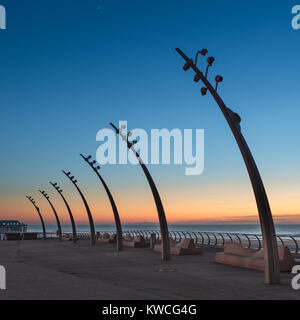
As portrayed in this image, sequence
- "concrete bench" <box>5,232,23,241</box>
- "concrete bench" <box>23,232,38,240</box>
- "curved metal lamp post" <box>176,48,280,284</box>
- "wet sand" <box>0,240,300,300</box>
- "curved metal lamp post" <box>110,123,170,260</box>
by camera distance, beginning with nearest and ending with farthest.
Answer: "wet sand" <box>0,240,300,300</box>
"curved metal lamp post" <box>176,48,280,284</box>
"curved metal lamp post" <box>110,123,170,260</box>
"concrete bench" <box>5,232,23,241</box>
"concrete bench" <box>23,232,38,240</box>

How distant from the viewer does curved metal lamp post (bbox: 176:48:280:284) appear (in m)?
11.2

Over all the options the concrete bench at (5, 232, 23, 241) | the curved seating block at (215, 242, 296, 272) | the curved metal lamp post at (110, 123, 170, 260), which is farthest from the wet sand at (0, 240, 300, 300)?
the concrete bench at (5, 232, 23, 241)

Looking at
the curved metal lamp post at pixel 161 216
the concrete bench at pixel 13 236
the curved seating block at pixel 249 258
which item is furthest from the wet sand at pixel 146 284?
the concrete bench at pixel 13 236

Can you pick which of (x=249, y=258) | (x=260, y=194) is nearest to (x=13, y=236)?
(x=249, y=258)

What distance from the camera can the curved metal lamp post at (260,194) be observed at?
36.9 feet

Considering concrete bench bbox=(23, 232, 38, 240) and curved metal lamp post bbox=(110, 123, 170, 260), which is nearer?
curved metal lamp post bbox=(110, 123, 170, 260)

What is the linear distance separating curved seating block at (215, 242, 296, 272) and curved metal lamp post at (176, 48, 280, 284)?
9.49ft

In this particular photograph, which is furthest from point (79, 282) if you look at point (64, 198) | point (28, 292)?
point (64, 198)

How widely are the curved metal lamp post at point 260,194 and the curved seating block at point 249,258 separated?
289cm

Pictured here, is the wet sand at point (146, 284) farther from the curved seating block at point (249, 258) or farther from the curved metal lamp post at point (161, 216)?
the curved metal lamp post at point (161, 216)

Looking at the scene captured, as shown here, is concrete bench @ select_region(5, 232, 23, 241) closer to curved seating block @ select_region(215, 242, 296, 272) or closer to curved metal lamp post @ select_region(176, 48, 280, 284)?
curved seating block @ select_region(215, 242, 296, 272)

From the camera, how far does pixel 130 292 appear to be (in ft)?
32.1

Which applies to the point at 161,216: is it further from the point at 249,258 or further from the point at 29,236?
the point at 29,236
